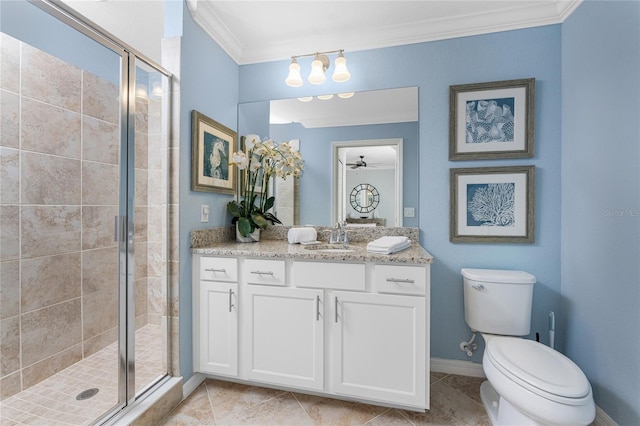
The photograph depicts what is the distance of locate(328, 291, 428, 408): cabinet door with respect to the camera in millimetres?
1524

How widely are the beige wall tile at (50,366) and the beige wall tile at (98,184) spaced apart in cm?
A: 92

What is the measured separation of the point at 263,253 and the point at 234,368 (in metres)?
0.72

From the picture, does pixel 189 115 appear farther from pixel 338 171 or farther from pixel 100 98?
pixel 338 171

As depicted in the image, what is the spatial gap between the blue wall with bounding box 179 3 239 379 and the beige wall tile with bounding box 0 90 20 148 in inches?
31.0

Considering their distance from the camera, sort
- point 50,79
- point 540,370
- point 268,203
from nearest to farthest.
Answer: point 540,370 → point 50,79 → point 268,203

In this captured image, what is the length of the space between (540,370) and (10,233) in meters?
2.62

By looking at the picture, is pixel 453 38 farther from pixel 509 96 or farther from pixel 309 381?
pixel 309 381

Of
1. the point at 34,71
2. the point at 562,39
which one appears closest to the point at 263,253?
the point at 34,71

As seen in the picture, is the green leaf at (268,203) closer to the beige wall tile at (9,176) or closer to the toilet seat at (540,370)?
the beige wall tile at (9,176)

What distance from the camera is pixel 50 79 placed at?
1713mm

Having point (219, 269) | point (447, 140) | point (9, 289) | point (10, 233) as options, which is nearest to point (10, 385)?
point (9, 289)

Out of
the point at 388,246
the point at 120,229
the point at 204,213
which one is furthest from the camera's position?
the point at 204,213

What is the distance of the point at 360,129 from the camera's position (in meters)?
2.21

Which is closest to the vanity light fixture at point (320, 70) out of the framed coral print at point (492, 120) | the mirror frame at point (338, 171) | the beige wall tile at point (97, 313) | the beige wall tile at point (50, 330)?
the mirror frame at point (338, 171)
